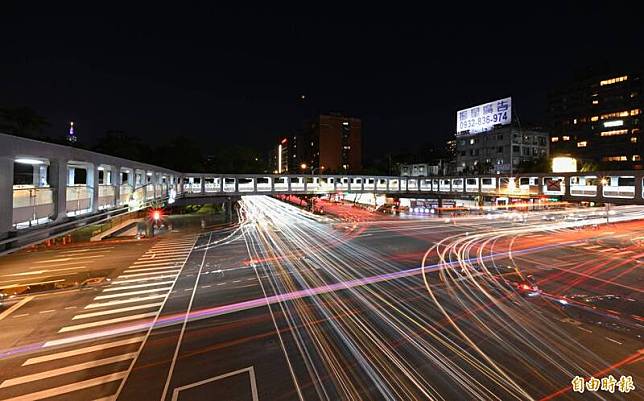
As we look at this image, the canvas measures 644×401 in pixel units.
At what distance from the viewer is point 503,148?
291 ft

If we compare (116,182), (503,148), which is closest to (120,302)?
(116,182)

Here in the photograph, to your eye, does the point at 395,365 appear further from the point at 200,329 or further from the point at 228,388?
the point at 200,329

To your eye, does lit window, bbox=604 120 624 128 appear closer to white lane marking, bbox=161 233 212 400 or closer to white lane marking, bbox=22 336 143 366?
white lane marking, bbox=161 233 212 400

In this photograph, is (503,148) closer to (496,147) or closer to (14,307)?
(496,147)

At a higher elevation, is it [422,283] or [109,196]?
[109,196]

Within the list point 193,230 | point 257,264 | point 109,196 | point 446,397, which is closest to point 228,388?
point 446,397

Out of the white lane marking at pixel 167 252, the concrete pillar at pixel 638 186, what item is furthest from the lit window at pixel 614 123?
the white lane marking at pixel 167 252

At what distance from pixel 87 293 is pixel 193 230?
24255mm

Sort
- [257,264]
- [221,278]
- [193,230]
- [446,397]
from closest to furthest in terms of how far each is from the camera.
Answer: [446,397]
[221,278]
[257,264]
[193,230]

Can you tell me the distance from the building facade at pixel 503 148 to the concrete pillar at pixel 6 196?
93.3 meters

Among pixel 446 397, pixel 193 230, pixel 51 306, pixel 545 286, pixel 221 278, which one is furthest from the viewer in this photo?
pixel 193 230

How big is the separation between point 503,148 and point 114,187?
9405 cm

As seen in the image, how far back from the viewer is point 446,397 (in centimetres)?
809

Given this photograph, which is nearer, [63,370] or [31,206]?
[63,370]
